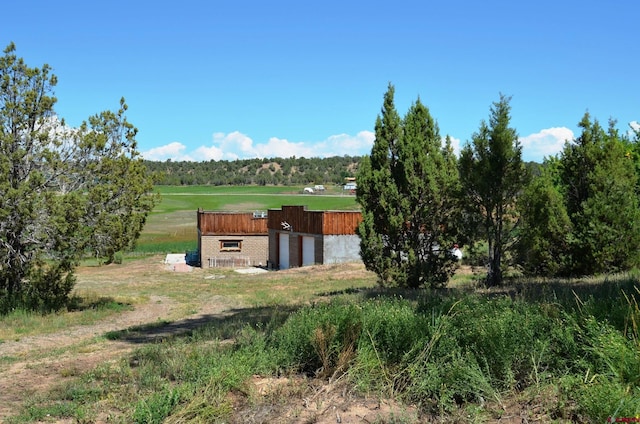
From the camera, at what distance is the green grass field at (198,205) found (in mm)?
69562

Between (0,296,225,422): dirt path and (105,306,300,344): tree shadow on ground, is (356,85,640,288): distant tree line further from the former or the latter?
(0,296,225,422): dirt path

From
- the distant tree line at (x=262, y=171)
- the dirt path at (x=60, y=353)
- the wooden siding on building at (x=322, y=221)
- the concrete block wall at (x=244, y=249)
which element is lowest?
the concrete block wall at (x=244, y=249)

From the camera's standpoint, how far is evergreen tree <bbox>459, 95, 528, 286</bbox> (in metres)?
15.5

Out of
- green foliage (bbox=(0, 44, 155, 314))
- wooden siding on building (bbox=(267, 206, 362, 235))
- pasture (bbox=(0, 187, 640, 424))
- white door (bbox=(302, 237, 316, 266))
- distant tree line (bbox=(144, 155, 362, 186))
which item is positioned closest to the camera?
pasture (bbox=(0, 187, 640, 424))

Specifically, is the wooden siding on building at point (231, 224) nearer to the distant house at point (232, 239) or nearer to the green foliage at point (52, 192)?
the distant house at point (232, 239)

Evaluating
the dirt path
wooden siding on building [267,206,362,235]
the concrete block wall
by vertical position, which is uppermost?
wooden siding on building [267,206,362,235]

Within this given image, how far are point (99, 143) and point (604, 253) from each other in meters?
13.9

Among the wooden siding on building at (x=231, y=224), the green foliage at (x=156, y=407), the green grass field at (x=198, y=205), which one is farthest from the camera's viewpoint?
the green grass field at (x=198, y=205)

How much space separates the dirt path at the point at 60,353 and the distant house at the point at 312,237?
72.6 ft

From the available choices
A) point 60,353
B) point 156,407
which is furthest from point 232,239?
point 156,407

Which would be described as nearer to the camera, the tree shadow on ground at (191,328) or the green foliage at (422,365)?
the green foliage at (422,365)

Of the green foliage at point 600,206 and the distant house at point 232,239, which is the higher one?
the green foliage at point 600,206

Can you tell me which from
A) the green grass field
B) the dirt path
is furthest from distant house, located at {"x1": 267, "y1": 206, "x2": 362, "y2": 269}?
the dirt path

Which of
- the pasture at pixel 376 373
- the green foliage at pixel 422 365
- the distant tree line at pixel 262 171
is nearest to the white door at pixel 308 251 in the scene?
the pasture at pixel 376 373
